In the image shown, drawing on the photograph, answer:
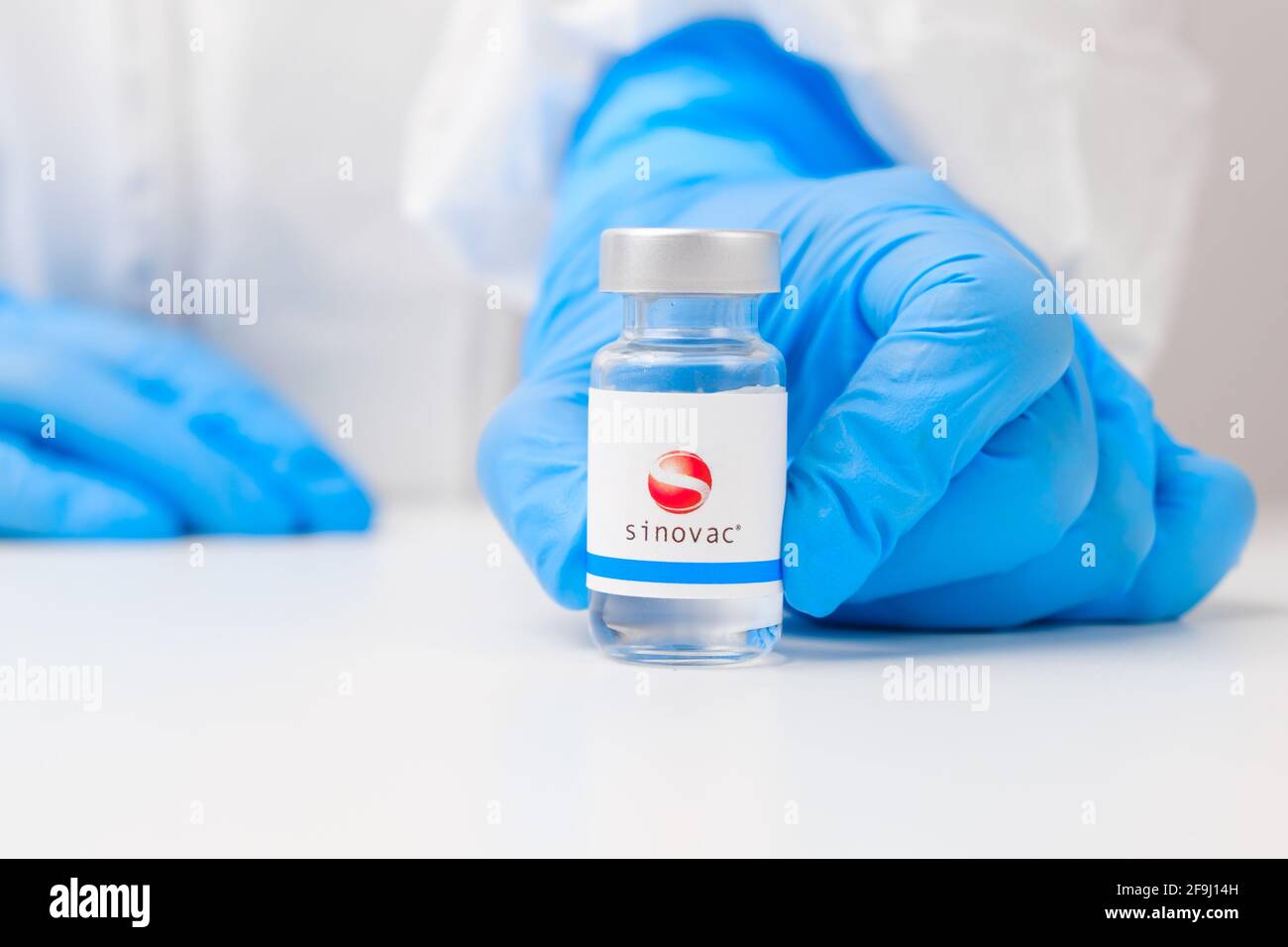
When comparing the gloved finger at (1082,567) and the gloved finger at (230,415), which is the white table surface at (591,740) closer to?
the gloved finger at (1082,567)

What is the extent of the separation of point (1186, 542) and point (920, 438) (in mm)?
296

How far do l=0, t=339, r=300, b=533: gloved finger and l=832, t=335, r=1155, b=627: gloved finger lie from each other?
798 mm

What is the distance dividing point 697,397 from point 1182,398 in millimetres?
1459

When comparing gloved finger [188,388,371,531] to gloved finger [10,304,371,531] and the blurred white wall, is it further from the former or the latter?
the blurred white wall

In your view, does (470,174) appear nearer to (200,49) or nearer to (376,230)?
(376,230)

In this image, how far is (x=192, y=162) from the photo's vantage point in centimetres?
203

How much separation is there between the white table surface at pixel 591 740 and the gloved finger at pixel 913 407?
84 mm

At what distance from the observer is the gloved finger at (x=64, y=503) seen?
5.15ft

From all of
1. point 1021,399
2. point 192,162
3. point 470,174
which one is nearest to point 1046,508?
point 1021,399

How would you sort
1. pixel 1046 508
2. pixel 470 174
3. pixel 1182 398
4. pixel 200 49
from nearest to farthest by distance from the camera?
pixel 1046 508 < pixel 470 174 < pixel 200 49 < pixel 1182 398

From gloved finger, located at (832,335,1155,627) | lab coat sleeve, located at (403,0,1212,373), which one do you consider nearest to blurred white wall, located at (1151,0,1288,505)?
lab coat sleeve, located at (403,0,1212,373)

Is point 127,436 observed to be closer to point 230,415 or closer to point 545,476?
point 230,415

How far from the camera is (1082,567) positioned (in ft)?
3.48
